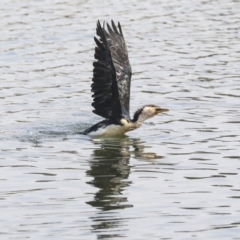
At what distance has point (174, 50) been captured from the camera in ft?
65.7

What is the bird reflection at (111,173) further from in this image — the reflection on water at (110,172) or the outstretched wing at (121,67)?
the outstretched wing at (121,67)

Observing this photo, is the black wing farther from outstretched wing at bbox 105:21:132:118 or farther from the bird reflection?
the bird reflection

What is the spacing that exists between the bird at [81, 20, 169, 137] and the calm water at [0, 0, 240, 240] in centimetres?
29

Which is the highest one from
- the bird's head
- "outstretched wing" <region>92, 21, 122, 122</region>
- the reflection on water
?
"outstretched wing" <region>92, 21, 122, 122</region>

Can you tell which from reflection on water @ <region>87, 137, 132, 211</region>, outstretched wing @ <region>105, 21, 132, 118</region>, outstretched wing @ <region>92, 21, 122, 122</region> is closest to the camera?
reflection on water @ <region>87, 137, 132, 211</region>

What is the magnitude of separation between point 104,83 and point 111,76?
0.20 metres

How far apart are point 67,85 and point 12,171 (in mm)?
5719

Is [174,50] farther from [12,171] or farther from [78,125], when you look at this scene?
[12,171]

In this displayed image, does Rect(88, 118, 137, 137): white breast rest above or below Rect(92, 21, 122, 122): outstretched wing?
below

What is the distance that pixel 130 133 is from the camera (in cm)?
1469

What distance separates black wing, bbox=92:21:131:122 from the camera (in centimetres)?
1341

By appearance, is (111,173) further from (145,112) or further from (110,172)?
(145,112)

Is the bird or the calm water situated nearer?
the calm water

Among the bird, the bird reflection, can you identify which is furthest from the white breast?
the bird reflection
